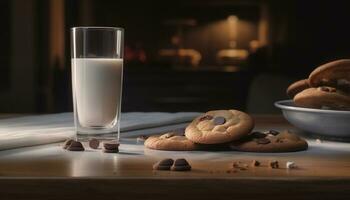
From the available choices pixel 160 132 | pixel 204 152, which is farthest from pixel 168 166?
pixel 160 132

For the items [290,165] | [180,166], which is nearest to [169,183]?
[180,166]

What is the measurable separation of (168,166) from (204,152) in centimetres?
14

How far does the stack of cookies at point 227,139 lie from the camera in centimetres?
87

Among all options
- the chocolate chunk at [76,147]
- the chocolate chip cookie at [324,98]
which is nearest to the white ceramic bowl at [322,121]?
the chocolate chip cookie at [324,98]

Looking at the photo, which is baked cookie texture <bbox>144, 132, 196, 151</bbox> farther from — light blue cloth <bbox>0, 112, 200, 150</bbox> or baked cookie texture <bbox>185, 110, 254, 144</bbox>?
light blue cloth <bbox>0, 112, 200, 150</bbox>

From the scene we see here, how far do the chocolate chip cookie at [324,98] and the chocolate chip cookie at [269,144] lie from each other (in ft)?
Answer: 0.36

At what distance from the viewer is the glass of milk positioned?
38.0 inches

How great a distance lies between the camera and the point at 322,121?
98 centimetres

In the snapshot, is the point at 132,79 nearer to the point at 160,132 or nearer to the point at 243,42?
the point at 243,42

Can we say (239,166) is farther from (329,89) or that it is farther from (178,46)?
(178,46)

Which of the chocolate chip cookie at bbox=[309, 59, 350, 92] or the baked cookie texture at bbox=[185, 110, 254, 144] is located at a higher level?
the chocolate chip cookie at bbox=[309, 59, 350, 92]

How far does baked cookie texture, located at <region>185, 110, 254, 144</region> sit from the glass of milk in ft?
0.46

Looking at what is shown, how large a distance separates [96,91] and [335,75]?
14.8 inches

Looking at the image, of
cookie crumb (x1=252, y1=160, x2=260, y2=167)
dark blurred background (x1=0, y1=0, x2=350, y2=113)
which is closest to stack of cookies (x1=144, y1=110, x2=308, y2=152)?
cookie crumb (x1=252, y1=160, x2=260, y2=167)
